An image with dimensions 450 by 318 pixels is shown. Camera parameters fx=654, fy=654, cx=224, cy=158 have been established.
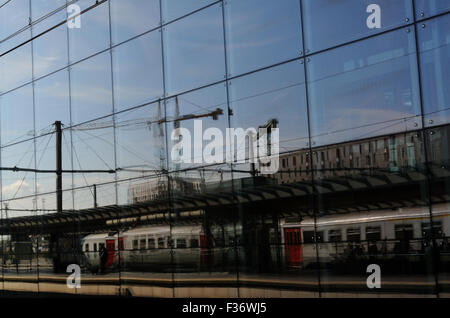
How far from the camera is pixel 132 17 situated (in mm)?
17781

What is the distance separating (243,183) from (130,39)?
233 inches

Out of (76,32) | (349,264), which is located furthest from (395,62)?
(76,32)

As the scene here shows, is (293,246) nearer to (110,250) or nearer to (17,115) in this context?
(110,250)

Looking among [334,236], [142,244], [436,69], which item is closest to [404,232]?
[334,236]

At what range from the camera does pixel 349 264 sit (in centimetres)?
1198

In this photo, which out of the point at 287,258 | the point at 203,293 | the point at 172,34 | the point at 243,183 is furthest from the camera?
the point at 172,34

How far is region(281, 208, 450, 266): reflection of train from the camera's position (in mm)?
10938

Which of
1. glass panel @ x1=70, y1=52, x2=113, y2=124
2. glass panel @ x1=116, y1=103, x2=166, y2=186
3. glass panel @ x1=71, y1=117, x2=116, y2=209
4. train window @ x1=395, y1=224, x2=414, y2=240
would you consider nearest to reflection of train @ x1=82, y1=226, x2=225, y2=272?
glass panel @ x1=116, y1=103, x2=166, y2=186

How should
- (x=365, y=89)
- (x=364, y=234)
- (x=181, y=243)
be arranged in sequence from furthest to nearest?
1. (x=181, y=243)
2. (x=365, y=89)
3. (x=364, y=234)

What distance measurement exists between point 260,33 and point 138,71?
4.65 meters

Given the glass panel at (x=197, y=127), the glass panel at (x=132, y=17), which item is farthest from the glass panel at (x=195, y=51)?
the glass panel at (x=132, y=17)

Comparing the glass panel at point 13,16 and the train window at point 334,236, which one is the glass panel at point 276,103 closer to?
the train window at point 334,236

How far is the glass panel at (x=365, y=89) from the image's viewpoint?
11258 mm
